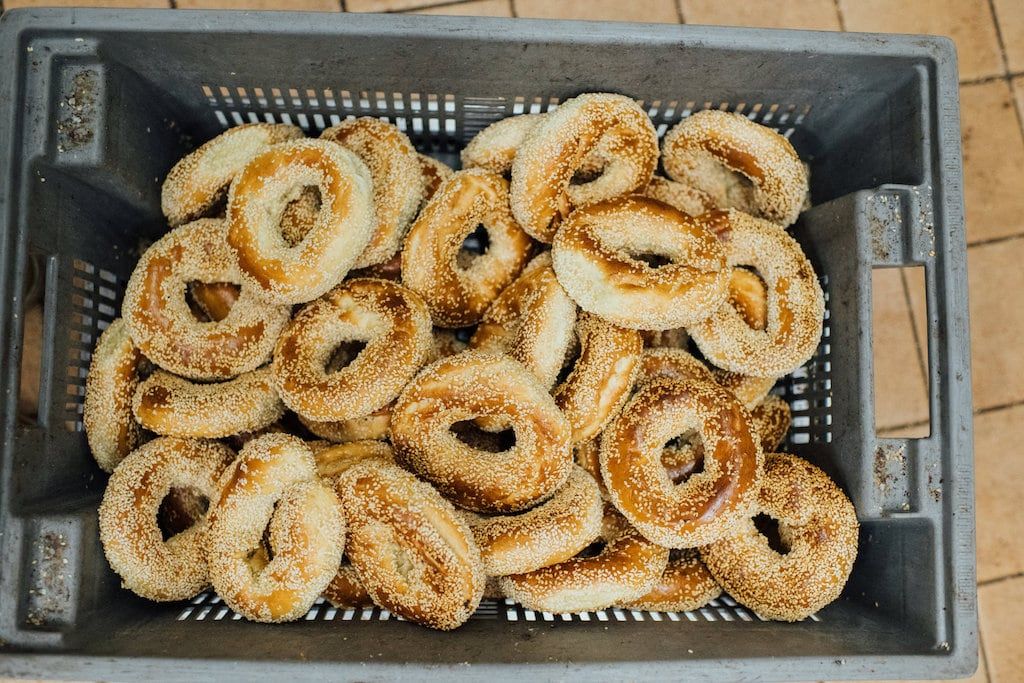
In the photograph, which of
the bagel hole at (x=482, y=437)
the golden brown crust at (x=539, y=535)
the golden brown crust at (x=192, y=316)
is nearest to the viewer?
the golden brown crust at (x=539, y=535)

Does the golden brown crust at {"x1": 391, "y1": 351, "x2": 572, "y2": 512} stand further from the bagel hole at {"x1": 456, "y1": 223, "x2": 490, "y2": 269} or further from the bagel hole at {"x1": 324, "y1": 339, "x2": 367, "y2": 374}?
the bagel hole at {"x1": 456, "y1": 223, "x2": 490, "y2": 269}

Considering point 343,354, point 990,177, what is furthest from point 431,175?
point 990,177

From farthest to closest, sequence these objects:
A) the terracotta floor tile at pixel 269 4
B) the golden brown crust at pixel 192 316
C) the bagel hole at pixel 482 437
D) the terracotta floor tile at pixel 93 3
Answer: the terracotta floor tile at pixel 269 4 < the terracotta floor tile at pixel 93 3 < the bagel hole at pixel 482 437 < the golden brown crust at pixel 192 316

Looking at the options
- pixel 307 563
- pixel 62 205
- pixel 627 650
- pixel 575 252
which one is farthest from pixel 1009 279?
pixel 62 205

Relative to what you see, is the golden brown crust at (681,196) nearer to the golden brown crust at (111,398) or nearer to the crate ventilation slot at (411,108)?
the crate ventilation slot at (411,108)

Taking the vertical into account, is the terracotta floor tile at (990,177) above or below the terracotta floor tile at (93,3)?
below

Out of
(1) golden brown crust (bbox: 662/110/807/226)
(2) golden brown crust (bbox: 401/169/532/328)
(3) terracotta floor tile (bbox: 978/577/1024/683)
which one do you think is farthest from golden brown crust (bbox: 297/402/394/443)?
(3) terracotta floor tile (bbox: 978/577/1024/683)

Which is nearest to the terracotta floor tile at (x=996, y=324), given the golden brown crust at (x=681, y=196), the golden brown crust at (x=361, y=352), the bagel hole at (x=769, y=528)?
the bagel hole at (x=769, y=528)

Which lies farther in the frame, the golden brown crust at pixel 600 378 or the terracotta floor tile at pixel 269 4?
the terracotta floor tile at pixel 269 4

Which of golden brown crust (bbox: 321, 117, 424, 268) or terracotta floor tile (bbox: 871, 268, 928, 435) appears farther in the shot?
terracotta floor tile (bbox: 871, 268, 928, 435)
